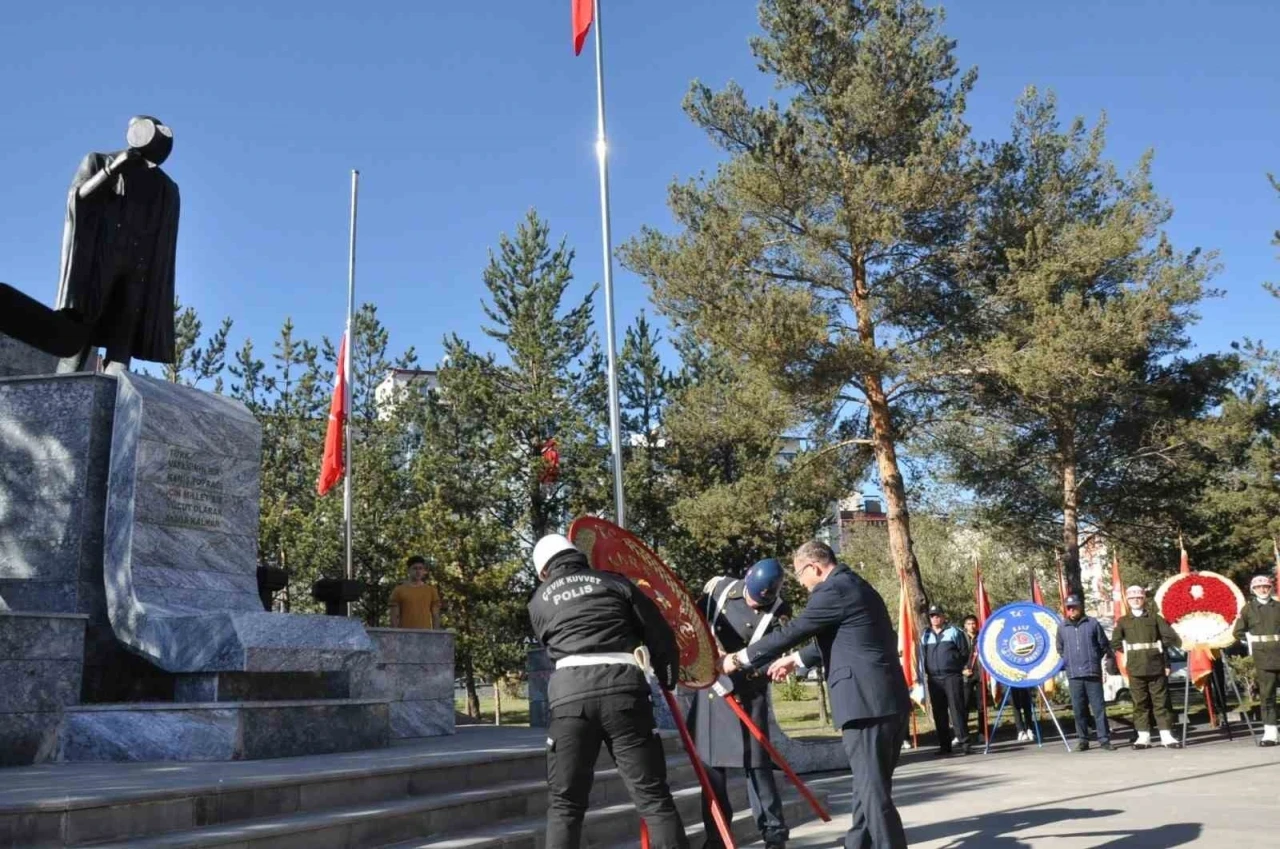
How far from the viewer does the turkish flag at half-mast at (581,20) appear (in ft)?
57.3

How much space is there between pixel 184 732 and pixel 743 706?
3772mm

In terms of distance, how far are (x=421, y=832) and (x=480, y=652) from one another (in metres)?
26.9

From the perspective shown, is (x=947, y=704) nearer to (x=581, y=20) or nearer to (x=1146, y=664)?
(x=1146, y=664)

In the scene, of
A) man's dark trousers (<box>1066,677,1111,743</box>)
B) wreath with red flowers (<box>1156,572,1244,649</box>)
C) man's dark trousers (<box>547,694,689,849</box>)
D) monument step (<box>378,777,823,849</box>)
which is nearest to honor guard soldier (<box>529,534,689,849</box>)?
man's dark trousers (<box>547,694,689,849</box>)

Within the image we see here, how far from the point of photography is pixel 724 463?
34.8 metres

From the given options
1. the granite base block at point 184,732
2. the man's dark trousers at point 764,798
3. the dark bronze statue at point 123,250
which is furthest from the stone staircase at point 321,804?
the dark bronze statue at point 123,250

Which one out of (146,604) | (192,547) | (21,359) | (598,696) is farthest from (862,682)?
(21,359)

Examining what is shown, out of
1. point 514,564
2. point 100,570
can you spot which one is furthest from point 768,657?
point 514,564

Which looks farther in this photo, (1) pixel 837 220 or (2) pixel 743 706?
(1) pixel 837 220

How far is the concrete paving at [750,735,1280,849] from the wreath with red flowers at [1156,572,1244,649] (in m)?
1.71

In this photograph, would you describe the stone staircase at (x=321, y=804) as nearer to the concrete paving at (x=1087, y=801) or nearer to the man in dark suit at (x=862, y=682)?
the concrete paving at (x=1087, y=801)

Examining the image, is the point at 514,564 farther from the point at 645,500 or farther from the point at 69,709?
the point at 69,709

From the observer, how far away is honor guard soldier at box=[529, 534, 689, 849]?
5445 millimetres

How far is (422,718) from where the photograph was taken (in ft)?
36.6
